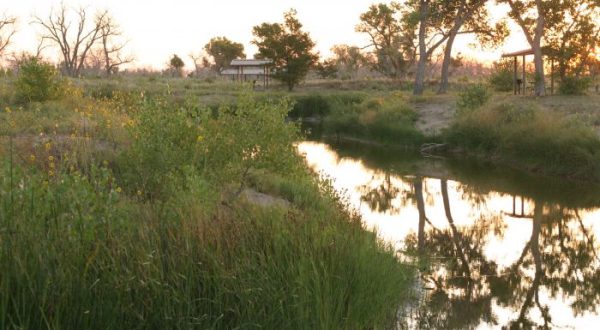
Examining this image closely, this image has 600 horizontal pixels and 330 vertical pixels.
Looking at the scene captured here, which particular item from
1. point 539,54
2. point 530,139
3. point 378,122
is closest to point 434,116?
point 378,122

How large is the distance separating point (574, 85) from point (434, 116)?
6559 millimetres

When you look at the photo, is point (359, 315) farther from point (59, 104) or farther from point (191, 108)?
point (59, 104)

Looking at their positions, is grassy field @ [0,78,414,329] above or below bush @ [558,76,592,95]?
below

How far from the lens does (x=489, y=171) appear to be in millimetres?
19141

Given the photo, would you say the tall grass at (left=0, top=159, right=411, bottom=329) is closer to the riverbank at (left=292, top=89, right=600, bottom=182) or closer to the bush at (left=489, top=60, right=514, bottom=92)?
the riverbank at (left=292, top=89, right=600, bottom=182)

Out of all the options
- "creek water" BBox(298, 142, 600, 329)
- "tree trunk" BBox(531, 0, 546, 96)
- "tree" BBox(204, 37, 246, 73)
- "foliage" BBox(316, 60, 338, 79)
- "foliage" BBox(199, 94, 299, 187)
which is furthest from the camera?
"tree" BBox(204, 37, 246, 73)

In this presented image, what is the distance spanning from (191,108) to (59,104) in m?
10.1

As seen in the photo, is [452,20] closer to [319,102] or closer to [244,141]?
[319,102]

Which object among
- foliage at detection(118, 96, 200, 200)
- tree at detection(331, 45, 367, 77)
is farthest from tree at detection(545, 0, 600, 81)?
tree at detection(331, 45, 367, 77)

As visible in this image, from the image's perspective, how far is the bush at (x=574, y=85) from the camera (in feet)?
94.9

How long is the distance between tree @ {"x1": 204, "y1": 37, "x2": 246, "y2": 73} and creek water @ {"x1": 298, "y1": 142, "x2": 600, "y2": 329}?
59.9m

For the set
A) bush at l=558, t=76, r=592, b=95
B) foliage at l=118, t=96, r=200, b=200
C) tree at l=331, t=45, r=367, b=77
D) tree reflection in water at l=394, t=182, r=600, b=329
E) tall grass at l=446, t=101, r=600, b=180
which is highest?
tree at l=331, t=45, r=367, b=77

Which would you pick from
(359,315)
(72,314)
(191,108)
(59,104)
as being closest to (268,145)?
(191,108)

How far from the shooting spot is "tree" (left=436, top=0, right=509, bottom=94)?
35.4m
